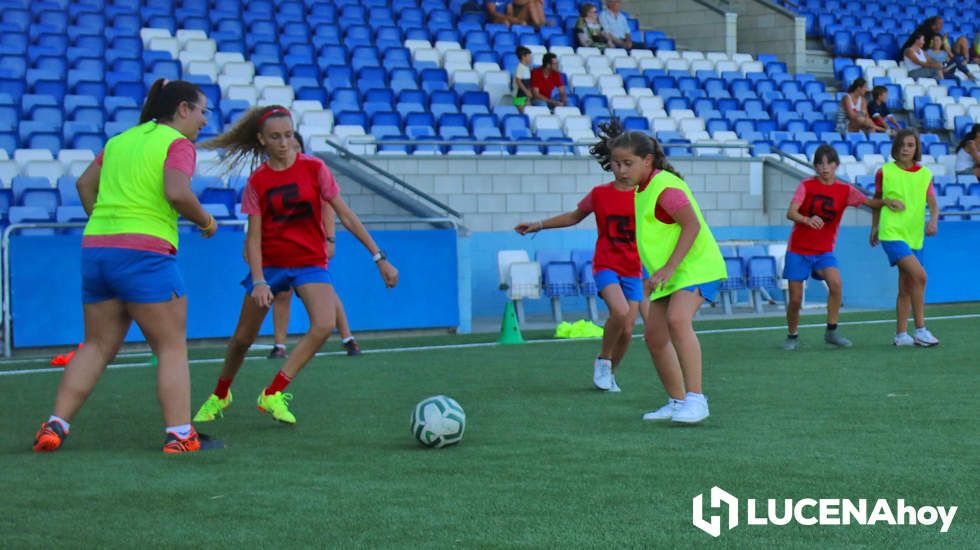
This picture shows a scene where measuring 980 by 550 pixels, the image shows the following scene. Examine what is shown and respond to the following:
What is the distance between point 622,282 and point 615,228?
0.38 meters

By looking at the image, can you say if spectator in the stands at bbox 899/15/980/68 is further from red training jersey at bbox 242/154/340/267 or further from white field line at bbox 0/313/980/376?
red training jersey at bbox 242/154/340/267

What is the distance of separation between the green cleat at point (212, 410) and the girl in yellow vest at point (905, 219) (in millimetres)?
6536

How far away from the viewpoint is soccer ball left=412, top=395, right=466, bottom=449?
6.54m

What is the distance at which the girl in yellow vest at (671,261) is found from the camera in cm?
720

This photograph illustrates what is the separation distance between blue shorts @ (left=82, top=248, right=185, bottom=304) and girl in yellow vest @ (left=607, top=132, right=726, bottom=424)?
244 centimetres

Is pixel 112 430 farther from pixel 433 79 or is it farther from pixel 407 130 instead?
pixel 433 79

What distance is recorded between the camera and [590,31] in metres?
→ 24.1

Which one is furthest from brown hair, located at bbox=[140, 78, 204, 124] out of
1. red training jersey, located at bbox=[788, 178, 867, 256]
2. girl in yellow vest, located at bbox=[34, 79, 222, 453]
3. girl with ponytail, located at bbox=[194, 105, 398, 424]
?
red training jersey, located at bbox=[788, 178, 867, 256]

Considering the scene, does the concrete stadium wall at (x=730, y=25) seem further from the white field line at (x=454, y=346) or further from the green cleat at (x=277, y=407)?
the green cleat at (x=277, y=407)

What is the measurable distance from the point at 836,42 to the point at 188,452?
23710 mm

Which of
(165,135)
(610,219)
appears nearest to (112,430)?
(165,135)

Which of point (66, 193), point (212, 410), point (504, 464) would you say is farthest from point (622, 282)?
point (66, 193)

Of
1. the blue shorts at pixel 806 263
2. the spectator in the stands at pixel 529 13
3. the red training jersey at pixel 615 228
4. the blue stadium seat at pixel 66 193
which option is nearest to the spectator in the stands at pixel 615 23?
the spectator in the stands at pixel 529 13

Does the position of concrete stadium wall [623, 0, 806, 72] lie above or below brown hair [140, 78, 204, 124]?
above
